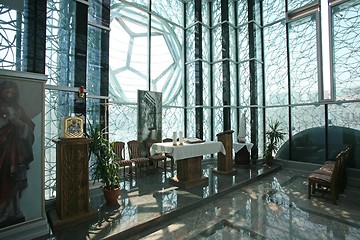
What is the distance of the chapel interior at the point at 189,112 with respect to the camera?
2.67 m

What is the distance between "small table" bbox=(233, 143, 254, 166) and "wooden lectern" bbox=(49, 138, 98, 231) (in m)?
4.15

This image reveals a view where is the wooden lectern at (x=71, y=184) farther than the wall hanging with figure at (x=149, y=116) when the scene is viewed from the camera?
No

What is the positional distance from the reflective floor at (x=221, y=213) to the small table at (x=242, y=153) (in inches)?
52.5

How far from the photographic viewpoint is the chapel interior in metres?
2.67

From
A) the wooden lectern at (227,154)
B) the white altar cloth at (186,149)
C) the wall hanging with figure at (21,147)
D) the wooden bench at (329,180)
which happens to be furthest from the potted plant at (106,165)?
the wooden bench at (329,180)

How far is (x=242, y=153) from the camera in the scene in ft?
19.6

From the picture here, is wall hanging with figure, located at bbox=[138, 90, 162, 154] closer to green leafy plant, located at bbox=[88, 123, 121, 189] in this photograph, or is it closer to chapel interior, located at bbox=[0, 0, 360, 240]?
chapel interior, located at bbox=[0, 0, 360, 240]

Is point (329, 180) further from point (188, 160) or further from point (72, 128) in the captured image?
point (72, 128)

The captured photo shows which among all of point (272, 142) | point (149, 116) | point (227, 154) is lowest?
point (227, 154)

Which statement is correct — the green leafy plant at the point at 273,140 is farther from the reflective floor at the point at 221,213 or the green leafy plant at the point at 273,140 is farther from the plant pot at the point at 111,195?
the plant pot at the point at 111,195

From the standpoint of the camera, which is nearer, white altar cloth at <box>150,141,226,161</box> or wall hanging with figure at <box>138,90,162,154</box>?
white altar cloth at <box>150,141,226,161</box>

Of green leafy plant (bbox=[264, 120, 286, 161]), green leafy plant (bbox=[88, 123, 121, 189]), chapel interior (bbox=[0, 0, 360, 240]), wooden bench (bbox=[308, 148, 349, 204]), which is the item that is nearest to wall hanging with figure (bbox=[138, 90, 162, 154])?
chapel interior (bbox=[0, 0, 360, 240])

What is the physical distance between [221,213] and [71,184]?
2.26 m

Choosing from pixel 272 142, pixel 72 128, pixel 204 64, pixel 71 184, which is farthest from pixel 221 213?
pixel 204 64
